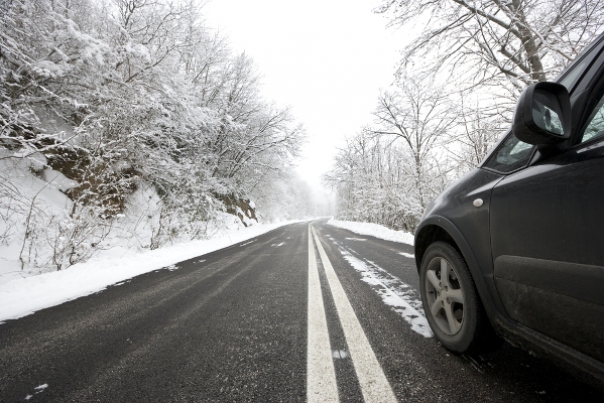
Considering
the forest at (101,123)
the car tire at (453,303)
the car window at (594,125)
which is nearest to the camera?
the car window at (594,125)

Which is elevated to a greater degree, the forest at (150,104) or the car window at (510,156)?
the forest at (150,104)

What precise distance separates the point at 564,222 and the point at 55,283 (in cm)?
592

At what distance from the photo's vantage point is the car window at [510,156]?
54.9 inches

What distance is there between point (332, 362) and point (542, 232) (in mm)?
1342

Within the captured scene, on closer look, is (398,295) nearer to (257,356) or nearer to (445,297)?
(445,297)

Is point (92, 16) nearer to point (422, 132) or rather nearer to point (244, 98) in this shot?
point (244, 98)

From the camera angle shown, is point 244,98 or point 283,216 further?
point 283,216

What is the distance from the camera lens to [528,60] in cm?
502

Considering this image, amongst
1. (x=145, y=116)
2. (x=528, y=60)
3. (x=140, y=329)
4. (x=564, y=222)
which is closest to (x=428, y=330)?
(x=564, y=222)

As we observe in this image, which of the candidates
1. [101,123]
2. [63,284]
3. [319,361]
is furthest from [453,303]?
[101,123]

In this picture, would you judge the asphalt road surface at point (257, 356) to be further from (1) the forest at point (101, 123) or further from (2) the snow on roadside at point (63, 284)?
(1) the forest at point (101, 123)

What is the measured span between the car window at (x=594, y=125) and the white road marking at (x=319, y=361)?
1.70 meters

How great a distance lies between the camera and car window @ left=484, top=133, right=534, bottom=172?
1.39m

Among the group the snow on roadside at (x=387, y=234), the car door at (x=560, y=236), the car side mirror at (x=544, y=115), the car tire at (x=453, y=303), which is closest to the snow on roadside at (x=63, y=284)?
the car tire at (x=453, y=303)
